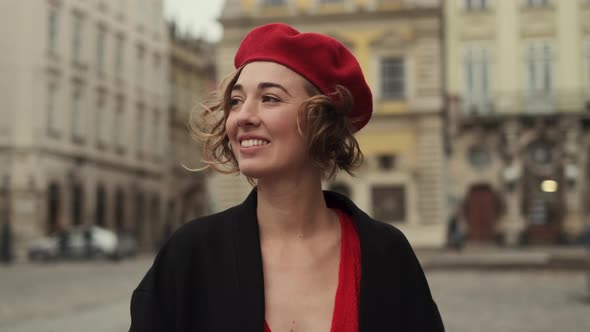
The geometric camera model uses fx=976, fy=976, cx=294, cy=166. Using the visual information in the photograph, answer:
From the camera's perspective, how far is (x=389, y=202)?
117ft

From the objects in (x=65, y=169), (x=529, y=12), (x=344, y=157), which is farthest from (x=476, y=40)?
(x=344, y=157)

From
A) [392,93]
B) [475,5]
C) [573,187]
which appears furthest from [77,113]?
[573,187]

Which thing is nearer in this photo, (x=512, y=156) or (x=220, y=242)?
(x=220, y=242)

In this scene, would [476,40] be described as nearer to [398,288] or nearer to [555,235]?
[555,235]

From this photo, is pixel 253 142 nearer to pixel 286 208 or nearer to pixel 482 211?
pixel 286 208

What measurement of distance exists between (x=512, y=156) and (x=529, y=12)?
6392mm

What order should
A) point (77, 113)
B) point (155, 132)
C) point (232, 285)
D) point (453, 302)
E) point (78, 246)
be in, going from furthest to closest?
point (155, 132), point (77, 113), point (78, 246), point (453, 302), point (232, 285)

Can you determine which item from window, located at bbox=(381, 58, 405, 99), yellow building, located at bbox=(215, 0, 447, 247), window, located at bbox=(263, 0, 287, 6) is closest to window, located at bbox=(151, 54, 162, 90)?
yellow building, located at bbox=(215, 0, 447, 247)

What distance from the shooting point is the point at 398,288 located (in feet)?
7.52

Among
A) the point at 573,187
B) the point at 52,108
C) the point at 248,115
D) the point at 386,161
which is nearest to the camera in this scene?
the point at 248,115

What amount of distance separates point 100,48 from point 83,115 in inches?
150

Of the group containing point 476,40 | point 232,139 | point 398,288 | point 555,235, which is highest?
point 476,40

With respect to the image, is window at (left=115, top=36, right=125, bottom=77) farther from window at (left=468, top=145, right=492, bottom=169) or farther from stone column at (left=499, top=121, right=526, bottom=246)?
stone column at (left=499, top=121, right=526, bottom=246)

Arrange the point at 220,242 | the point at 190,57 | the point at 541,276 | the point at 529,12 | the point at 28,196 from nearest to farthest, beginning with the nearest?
the point at 220,242
the point at 541,276
the point at 28,196
the point at 529,12
the point at 190,57
